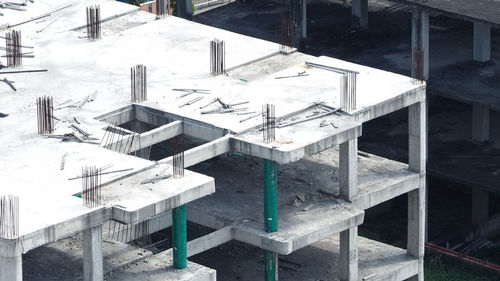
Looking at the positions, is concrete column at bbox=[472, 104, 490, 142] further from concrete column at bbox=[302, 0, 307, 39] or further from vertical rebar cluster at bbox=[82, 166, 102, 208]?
vertical rebar cluster at bbox=[82, 166, 102, 208]

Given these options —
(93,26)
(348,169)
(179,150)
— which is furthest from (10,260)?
(93,26)

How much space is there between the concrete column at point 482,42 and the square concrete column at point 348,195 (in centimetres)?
1470

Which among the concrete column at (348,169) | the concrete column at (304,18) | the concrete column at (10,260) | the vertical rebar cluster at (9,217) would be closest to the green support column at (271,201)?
the concrete column at (348,169)

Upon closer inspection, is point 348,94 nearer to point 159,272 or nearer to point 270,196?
point 270,196

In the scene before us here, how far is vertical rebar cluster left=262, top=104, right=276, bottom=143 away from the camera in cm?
5866

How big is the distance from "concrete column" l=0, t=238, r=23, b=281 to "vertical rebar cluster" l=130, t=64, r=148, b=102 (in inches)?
479

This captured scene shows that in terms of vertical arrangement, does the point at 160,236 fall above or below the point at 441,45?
below

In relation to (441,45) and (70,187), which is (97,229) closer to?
(70,187)

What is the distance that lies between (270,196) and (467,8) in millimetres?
17007

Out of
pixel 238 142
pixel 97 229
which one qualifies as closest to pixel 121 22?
pixel 238 142

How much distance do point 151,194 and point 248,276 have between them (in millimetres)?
9440

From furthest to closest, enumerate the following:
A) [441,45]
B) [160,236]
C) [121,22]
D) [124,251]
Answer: [441,45] → [121,22] → [160,236] → [124,251]

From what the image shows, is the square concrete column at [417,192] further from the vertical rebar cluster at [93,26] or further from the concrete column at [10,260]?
the concrete column at [10,260]

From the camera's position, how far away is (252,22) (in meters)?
84.2
